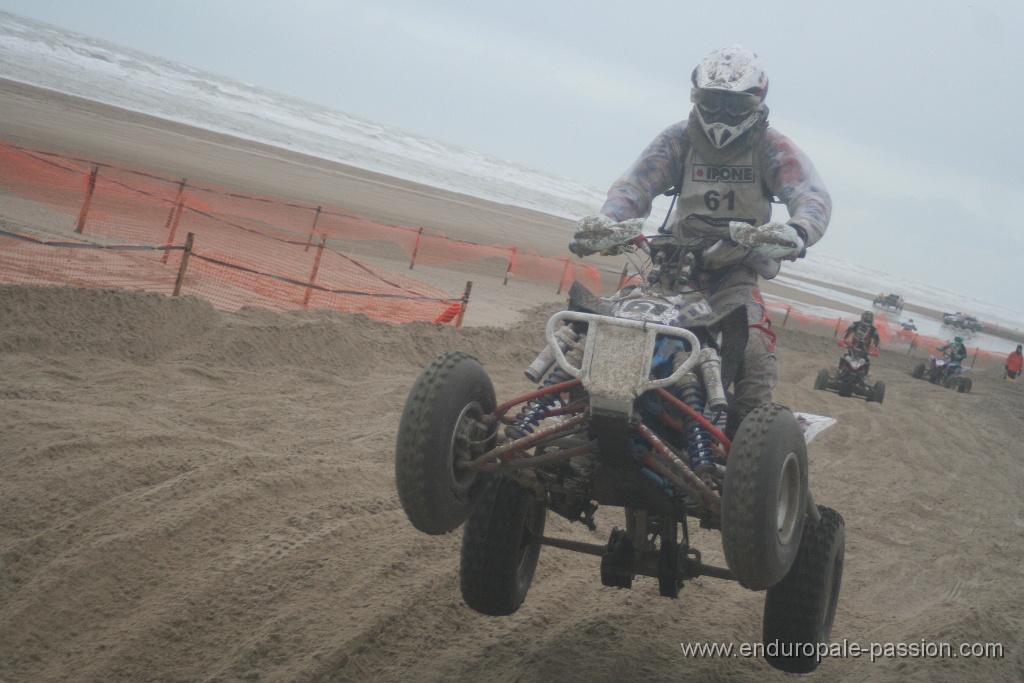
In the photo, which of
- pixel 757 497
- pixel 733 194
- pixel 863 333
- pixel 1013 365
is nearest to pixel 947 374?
pixel 863 333

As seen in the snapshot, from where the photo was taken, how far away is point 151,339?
8.63 m

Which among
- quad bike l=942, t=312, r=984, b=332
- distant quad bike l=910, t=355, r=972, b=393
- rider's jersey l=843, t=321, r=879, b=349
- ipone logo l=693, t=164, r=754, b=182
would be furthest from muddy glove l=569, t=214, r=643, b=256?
quad bike l=942, t=312, r=984, b=332

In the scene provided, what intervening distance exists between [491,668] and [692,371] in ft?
5.93

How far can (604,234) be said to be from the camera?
4.08 m

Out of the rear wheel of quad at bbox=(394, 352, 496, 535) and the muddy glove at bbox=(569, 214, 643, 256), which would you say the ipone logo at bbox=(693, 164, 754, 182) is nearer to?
the muddy glove at bbox=(569, 214, 643, 256)

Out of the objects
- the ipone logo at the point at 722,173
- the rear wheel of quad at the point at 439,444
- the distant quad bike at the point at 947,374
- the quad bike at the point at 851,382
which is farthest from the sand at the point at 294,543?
the distant quad bike at the point at 947,374

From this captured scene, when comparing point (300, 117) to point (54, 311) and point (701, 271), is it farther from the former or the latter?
point (701, 271)

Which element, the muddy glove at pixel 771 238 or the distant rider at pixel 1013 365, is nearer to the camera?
the muddy glove at pixel 771 238

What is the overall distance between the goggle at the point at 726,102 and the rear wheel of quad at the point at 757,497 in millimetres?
1790

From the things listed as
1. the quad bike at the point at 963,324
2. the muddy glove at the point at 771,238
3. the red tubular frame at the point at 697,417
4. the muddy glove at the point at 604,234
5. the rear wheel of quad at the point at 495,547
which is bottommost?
the rear wheel of quad at the point at 495,547

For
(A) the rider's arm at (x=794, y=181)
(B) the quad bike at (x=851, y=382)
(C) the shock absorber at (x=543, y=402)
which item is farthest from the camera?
(B) the quad bike at (x=851, y=382)

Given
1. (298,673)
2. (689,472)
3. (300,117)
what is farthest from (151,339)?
(300,117)

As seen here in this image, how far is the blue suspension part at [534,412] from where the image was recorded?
374cm

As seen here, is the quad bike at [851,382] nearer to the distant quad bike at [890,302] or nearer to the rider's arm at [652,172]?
the rider's arm at [652,172]
